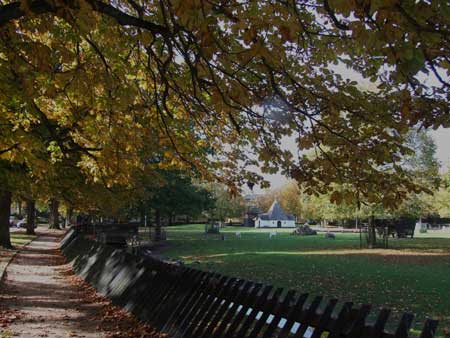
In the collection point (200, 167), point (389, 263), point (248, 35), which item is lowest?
point (389, 263)

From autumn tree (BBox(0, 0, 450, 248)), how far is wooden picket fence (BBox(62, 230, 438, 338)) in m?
1.67

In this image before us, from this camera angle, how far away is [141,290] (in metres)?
8.95

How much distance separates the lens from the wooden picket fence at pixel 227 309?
418 centimetres

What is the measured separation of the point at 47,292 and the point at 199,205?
28.8 metres

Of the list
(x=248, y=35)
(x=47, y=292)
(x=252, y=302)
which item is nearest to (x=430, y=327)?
(x=252, y=302)

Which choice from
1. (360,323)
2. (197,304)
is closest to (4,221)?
(197,304)

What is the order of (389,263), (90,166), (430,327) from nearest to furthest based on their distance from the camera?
(430,327)
(90,166)
(389,263)

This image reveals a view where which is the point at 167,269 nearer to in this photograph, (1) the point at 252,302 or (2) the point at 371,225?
(1) the point at 252,302

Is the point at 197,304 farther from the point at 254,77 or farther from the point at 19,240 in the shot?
the point at 19,240

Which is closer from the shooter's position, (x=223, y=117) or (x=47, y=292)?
(x=223, y=117)

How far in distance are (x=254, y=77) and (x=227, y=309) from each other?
3250 mm

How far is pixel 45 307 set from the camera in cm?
1054

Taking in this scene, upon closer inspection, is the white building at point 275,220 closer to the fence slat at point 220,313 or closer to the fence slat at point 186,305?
the fence slat at point 186,305

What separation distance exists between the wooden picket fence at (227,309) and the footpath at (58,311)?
330 mm
